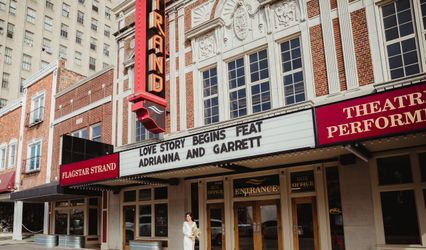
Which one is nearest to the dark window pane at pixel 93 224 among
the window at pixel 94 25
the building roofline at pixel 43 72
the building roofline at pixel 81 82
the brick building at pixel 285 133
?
the brick building at pixel 285 133

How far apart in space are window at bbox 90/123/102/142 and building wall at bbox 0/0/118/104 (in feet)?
95.5

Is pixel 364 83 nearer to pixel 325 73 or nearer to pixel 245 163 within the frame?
pixel 325 73

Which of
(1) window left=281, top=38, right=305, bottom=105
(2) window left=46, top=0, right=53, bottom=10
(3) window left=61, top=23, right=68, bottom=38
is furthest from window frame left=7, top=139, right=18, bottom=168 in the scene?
(2) window left=46, top=0, right=53, bottom=10

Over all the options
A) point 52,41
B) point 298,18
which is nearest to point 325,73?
point 298,18

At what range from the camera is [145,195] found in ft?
51.6

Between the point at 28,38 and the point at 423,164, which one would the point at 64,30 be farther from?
the point at 423,164

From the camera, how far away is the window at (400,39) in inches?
388

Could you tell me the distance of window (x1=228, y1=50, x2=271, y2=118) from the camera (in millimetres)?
12477

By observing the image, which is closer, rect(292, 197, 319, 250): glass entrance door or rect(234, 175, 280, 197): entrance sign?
rect(292, 197, 319, 250): glass entrance door

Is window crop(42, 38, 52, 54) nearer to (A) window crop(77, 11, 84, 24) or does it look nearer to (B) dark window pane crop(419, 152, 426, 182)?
(A) window crop(77, 11, 84, 24)

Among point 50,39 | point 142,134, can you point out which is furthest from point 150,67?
point 50,39

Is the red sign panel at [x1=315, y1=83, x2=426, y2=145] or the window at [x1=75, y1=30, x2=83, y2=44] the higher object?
the window at [x1=75, y1=30, x2=83, y2=44]

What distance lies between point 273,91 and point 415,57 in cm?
404

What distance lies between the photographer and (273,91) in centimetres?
1202
